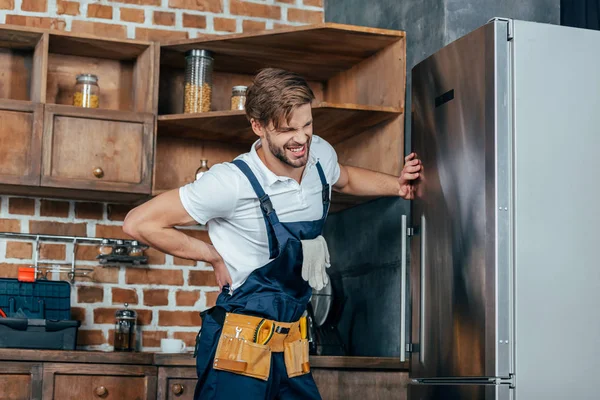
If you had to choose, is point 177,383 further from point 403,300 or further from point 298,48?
point 298,48

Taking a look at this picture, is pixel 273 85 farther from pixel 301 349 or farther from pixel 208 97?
pixel 208 97

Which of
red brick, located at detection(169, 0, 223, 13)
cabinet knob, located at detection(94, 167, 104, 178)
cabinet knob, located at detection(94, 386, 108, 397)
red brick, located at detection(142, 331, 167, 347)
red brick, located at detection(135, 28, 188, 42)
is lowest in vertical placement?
cabinet knob, located at detection(94, 386, 108, 397)

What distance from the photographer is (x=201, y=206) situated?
266cm

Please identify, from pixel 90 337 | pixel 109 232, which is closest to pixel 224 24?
pixel 109 232

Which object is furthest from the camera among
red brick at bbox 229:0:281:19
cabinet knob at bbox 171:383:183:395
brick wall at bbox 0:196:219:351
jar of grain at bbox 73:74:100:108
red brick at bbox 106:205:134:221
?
red brick at bbox 229:0:281:19

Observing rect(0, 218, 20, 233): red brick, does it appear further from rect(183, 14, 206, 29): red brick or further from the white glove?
Answer: the white glove

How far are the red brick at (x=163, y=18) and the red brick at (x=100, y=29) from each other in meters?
0.13

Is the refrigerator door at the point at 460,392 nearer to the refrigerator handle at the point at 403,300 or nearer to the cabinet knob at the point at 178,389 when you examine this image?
the refrigerator handle at the point at 403,300

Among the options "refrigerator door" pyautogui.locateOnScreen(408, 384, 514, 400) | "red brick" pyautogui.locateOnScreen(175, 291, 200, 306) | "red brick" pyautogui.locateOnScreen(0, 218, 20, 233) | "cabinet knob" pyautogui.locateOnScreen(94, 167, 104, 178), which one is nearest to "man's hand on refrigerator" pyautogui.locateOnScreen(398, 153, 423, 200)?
"refrigerator door" pyautogui.locateOnScreen(408, 384, 514, 400)

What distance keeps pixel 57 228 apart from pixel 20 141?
446 mm

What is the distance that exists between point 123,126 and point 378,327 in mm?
1198

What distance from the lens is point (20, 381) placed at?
3.15 meters

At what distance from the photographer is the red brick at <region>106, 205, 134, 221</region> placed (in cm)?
387

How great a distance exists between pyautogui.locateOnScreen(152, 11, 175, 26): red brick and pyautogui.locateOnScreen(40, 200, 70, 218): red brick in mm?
833
